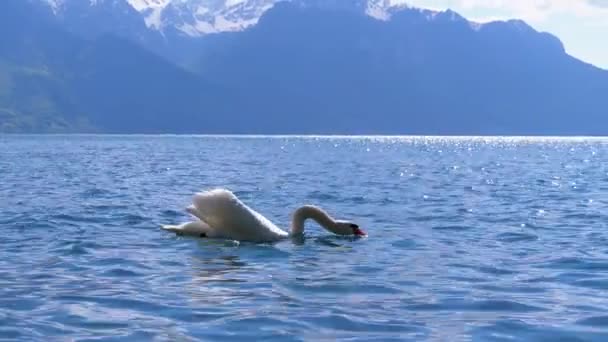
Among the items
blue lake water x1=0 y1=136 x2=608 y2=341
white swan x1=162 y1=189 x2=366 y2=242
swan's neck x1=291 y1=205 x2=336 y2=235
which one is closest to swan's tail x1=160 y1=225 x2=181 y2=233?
blue lake water x1=0 y1=136 x2=608 y2=341

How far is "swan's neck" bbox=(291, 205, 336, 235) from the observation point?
2145 cm

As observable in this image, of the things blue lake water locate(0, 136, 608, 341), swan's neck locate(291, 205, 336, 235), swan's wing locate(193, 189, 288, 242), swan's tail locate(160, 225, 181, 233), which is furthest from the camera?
swan's neck locate(291, 205, 336, 235)

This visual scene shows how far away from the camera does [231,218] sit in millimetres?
20250

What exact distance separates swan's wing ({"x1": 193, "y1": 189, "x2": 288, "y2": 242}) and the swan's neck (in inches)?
44.0

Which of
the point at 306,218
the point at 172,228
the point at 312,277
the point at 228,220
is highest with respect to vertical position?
the point at 306,218

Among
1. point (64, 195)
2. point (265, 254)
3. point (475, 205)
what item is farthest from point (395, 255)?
point (64, 195)

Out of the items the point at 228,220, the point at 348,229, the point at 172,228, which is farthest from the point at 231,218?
the point at 348,229

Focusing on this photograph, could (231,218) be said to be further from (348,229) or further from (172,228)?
(348,229)

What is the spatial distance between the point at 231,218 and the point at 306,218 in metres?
2.26

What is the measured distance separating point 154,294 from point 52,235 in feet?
27.1

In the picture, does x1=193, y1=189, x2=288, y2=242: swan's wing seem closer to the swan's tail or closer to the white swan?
the white swan

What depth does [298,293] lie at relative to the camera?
45.4 feet

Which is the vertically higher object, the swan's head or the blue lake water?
the swan's head

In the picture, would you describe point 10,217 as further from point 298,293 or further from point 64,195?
point 298,293
